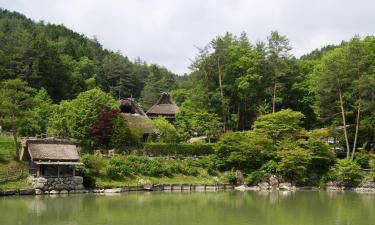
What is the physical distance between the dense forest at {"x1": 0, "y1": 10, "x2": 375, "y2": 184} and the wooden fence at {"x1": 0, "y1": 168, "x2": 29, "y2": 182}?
3416 millimetres

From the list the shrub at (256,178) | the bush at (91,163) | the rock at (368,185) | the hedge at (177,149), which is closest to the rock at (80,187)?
the bush at (91,163)

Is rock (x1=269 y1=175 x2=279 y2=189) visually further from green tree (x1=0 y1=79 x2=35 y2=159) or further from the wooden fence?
green tree (x1=0 y1=79 x2=35 y2=159)

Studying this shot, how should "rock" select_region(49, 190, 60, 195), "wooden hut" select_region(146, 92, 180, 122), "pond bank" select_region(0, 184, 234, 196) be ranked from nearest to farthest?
"pond bank" select_region(0, 184, 234, 196), "rock" select_region(49, 190, 60, 195), "wooden hut" select_region(146, 92, 180, 122)

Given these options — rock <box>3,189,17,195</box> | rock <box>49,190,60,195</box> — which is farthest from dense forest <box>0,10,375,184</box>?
rock <box>3,189,17,195</box>

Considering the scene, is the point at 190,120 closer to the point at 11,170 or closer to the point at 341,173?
the point at 341,173

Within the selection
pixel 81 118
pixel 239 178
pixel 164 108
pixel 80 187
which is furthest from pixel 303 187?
pixel 164 108

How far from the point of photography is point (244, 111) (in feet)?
204

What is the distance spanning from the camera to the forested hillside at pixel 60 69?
67.0m

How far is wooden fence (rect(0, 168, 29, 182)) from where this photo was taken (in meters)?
36.8

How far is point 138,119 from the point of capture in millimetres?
52531

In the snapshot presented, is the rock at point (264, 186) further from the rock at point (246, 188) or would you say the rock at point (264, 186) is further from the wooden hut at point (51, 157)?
the wooden hut at point (51, 157)

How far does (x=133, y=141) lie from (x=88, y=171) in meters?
8.18

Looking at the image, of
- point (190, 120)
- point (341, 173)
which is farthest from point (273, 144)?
point (190, 120)

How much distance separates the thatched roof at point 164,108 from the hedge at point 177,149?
67.3 ft
